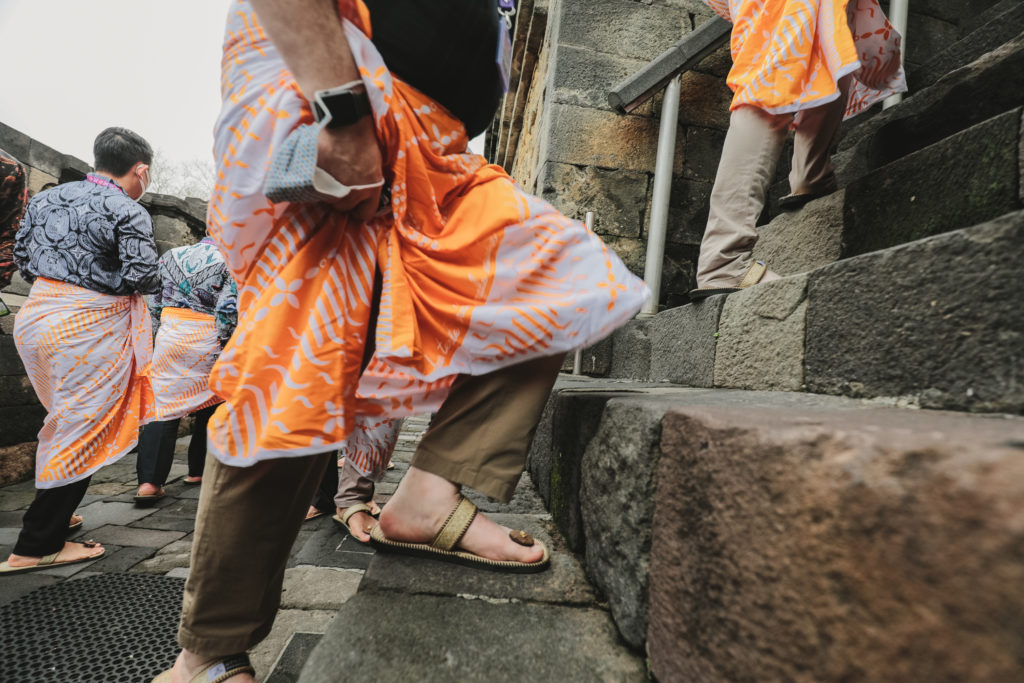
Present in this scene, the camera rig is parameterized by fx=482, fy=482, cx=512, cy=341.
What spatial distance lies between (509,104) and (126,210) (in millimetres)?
4389

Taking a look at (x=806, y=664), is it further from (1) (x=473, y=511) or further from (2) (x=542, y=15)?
(2) (x=542, y=15)

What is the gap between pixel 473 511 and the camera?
1.11 metres

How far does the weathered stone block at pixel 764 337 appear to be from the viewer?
120cm

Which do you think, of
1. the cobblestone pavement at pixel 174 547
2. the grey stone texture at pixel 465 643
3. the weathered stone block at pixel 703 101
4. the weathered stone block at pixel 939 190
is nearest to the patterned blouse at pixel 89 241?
the cobblestone pavement at pixel 174 547

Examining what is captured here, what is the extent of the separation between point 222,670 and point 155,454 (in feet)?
9.02

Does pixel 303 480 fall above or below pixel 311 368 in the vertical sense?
below

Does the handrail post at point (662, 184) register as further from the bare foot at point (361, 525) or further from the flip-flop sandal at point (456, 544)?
the flip-flop sandal at point (456, 544)

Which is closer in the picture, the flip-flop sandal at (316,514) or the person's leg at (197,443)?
the flip-flop sandal at (316,514)

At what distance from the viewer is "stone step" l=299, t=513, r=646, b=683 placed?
2.42 ft

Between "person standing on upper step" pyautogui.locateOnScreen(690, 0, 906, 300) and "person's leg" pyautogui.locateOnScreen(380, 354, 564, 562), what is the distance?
3.33ft

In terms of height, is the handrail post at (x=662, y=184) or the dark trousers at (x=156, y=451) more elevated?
the handrail post at (x=662, y=184)

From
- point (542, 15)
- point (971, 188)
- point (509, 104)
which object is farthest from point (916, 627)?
point (509, 104)

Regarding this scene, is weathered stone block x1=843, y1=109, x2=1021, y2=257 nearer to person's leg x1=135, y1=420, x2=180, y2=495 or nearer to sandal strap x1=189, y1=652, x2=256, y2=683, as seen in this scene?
sandal strap x1=189, y1=652, x2=256, y2=683

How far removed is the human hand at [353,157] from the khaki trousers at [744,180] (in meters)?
1.36
